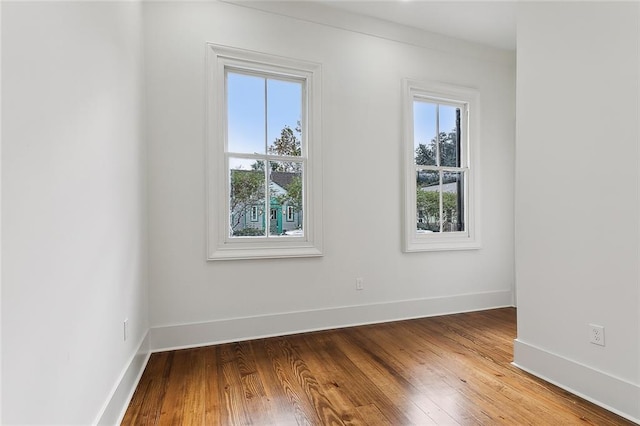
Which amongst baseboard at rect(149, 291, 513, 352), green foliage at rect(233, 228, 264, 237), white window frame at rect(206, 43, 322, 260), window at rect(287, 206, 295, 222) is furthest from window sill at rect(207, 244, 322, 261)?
baseboard at rect(149, 291, 513, 352)

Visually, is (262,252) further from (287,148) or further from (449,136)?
(449,136)

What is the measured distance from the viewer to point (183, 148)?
250 centimetres

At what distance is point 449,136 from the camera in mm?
3512

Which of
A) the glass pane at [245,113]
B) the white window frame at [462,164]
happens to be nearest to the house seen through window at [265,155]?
the glass pane at [245,113]

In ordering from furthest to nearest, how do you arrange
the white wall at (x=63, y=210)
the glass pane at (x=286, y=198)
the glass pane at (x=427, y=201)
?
the glass pane at (x=427, y=201), the glass pane at (x=286, y=198), the white wall at (x=63, y=210)

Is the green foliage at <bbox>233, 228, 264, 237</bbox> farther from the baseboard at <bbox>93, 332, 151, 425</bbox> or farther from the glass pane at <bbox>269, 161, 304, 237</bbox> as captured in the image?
the baseboard at <bbox>93, 332, 151, 425</bbox>

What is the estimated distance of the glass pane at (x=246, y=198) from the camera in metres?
2.71

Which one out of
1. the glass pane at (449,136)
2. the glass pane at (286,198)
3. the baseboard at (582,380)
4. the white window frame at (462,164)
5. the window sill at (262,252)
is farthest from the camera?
the glass pane at (449,136)

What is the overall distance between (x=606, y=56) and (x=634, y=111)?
1.16 ft

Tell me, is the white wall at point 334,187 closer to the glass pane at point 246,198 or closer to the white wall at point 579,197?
the glass pane at point 246,198

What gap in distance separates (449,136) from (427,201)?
2.57ft

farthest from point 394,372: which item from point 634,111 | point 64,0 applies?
point 64,0

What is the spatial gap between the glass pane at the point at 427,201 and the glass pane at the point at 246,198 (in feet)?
5.38

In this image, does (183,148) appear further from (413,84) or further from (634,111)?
(634,111)
